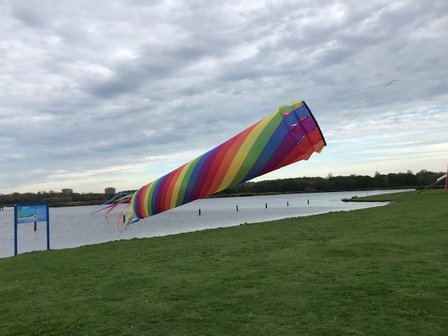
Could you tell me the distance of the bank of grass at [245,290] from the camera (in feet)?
24.2

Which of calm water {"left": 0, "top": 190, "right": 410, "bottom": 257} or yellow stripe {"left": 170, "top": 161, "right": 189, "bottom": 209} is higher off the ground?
yellow stripe {"left": 170, "top": 161, "right": 189, "bottom": 209}

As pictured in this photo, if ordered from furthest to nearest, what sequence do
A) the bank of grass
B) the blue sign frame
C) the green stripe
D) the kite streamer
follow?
the blue sign frame, the bank of grass, the green stripe, the kite streamer

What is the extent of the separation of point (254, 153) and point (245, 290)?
781 centimetres

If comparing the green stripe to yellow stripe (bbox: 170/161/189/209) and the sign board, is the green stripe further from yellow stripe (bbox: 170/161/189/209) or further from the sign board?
the sign board

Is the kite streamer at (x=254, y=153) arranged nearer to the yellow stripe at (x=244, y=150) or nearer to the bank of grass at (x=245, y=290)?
the yellow stripe at (x=244, y=150)

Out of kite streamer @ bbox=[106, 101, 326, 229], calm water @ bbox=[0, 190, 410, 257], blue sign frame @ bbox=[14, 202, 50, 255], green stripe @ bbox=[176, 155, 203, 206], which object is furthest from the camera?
calm water @ bbox=[0, 190, 410, 257]

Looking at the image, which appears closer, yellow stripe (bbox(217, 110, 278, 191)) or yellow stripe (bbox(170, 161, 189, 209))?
yellow stripe (bbox(217, 110, 278, 191))

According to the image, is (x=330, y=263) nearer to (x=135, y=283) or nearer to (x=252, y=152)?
(x=135, y=283)

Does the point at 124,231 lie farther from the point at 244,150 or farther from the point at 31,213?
the point at 244,150

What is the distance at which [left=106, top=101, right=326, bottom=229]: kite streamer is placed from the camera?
2.09 m

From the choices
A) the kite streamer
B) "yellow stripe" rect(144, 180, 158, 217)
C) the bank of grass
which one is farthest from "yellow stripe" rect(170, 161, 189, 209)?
the bank of grass

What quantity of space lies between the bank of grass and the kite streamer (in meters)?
5.28

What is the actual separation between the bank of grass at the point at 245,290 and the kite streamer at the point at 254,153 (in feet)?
17.3

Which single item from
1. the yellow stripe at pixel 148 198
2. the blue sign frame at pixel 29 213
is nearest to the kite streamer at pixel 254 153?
the yellow stripe at pixel 148 198
